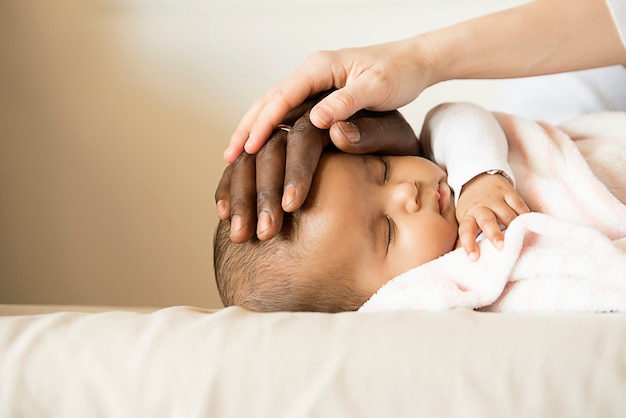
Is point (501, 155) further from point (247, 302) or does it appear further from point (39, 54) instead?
point (39, 54)

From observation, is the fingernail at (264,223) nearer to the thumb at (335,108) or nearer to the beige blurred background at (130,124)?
the thumb at (335,108)

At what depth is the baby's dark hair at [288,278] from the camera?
0.91 meters

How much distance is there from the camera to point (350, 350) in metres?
0.61

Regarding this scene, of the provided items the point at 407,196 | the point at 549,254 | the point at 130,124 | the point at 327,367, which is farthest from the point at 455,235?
the point at 130,124

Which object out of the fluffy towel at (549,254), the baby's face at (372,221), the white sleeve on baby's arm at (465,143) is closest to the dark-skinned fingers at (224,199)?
the baby's face at (372,221)

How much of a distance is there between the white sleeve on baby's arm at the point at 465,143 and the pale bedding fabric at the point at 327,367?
1.17 feet

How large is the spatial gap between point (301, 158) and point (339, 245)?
4.8 inches

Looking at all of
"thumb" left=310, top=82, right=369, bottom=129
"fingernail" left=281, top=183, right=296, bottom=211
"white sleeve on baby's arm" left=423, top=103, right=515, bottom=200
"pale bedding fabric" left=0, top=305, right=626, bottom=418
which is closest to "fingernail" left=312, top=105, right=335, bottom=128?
"thumb" left=310, top=82, right=369, bottom=129

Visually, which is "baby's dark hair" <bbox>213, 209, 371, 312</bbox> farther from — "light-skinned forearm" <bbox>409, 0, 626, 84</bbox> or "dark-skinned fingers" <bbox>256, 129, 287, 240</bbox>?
"light-skinned forearm" <bbox>409, 0, 626, 84</bbox>

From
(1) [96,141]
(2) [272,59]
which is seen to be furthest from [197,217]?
(2) [272,59]

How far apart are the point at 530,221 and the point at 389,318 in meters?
0.26

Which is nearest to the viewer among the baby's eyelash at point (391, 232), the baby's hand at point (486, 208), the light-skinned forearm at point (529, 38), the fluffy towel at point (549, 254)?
the fluffy towel at point (549, 254)

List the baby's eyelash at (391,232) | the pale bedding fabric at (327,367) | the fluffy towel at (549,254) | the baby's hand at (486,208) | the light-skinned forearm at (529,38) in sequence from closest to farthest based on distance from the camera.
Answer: the pale bedding fabric at (327,367) < the fluffy towel at (549,254) < the baby's hand at (486,208) < the baby's eyelash at (391,232) < the light-skinned forearm at (529,38)

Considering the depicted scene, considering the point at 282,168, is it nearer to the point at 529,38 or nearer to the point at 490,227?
the point at 490,227
